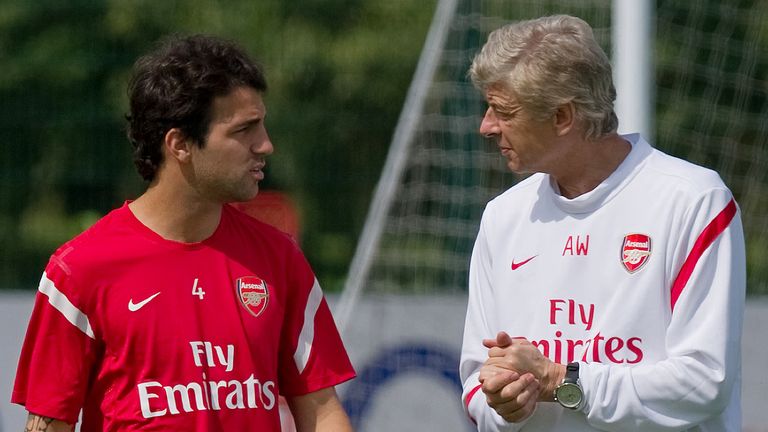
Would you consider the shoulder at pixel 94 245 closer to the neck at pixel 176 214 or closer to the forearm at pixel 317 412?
the neck at pixel 176 214

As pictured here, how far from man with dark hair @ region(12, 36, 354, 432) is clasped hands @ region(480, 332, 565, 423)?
0.43 meters

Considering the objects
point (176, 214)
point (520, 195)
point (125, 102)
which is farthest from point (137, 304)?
point (125, 102)

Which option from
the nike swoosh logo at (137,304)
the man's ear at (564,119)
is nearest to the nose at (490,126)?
the man's ear at (564,119)

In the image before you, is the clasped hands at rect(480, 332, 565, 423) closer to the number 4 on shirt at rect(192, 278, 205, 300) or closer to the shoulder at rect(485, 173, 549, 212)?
the shoulder at rect(485, 173, 549, 212)

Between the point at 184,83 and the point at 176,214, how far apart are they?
0.96ft

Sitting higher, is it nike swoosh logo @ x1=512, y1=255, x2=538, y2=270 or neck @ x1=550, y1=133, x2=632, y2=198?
neck @ x1=550, y1=133, x2=632, y2=198

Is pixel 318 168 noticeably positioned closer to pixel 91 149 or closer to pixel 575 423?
pixel 91 149

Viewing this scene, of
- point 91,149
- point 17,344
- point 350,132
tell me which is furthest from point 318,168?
point 17,344

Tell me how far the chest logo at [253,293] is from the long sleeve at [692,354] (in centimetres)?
72

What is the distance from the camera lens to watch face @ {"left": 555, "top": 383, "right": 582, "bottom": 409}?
108 inches


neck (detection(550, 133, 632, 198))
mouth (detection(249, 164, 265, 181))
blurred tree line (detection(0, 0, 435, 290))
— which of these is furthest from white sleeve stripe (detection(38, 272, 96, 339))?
blurred tree line (detection(0, 0, 435, 290))

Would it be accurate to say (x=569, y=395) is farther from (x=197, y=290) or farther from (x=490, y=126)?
(x=197, y=290)

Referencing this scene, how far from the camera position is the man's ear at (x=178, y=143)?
9.62ft

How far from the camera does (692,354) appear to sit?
2.71 m
